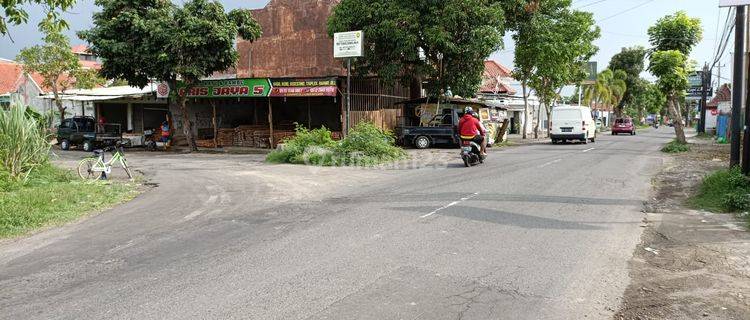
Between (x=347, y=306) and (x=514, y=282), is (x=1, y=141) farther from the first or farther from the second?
(x=514, y=282)

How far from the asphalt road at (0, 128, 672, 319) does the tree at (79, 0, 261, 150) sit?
43.0ft

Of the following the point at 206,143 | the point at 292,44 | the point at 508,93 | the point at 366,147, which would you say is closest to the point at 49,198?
the point at 366,147

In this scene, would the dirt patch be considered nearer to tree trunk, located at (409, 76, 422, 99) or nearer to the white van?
tree trunk, located at (409, 76, 422, 99)

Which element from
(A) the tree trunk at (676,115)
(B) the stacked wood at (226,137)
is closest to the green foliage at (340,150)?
(B) the stacked wood at (226,137)

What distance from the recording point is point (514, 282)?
5.14 m

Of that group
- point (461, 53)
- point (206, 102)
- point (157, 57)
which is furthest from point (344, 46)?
point (206, 102)

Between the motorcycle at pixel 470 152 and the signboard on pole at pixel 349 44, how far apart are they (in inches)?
310

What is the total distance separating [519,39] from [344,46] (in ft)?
39.6

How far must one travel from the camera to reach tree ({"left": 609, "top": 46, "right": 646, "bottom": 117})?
204ft

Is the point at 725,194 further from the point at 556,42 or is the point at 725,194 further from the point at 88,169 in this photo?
the point at 556,42

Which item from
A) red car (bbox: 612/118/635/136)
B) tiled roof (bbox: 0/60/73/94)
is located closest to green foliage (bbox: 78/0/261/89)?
tiled roof (bbox: 0/60/73/94)

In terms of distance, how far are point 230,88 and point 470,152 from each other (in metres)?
14.3

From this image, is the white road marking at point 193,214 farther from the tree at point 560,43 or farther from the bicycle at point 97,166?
the tree at point 560,43

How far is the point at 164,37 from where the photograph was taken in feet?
74.8
